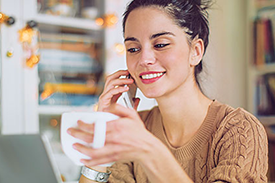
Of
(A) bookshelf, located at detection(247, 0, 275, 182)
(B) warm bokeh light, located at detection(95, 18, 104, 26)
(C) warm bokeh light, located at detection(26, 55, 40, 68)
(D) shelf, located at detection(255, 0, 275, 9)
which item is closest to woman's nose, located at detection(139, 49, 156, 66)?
(C) warm bokeh light, located at detection(26, 55, 40, 68)

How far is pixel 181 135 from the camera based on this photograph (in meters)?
1.11

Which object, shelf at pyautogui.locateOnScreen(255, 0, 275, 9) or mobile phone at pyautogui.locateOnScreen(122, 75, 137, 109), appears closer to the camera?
mobile phone at pyautogui.locateOnScreen(122, 75, 137, 109)

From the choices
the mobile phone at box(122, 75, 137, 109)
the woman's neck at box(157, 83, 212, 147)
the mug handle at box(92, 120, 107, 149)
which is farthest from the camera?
the mobile phone at box(122, 75, 137, 109)

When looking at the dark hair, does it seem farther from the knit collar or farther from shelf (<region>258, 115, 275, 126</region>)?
shelf (<region>258, 115, 275, 126</region>)

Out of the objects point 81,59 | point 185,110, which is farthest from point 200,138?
point 81,59

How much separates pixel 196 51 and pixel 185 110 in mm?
189

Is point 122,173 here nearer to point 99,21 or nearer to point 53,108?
point 53,108

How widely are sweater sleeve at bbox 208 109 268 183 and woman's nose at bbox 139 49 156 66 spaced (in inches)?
10.5

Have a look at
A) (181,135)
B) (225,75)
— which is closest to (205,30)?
(181,135)

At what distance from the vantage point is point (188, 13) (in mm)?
1053

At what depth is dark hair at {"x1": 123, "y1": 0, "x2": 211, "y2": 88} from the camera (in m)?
1.01

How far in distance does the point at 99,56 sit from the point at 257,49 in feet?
4.42

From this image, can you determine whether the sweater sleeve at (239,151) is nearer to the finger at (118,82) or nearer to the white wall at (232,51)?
the finger at (118,82)

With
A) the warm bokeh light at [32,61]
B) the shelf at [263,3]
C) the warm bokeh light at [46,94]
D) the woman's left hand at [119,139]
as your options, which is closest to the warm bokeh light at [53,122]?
the warm bokeh light at [46,94]
